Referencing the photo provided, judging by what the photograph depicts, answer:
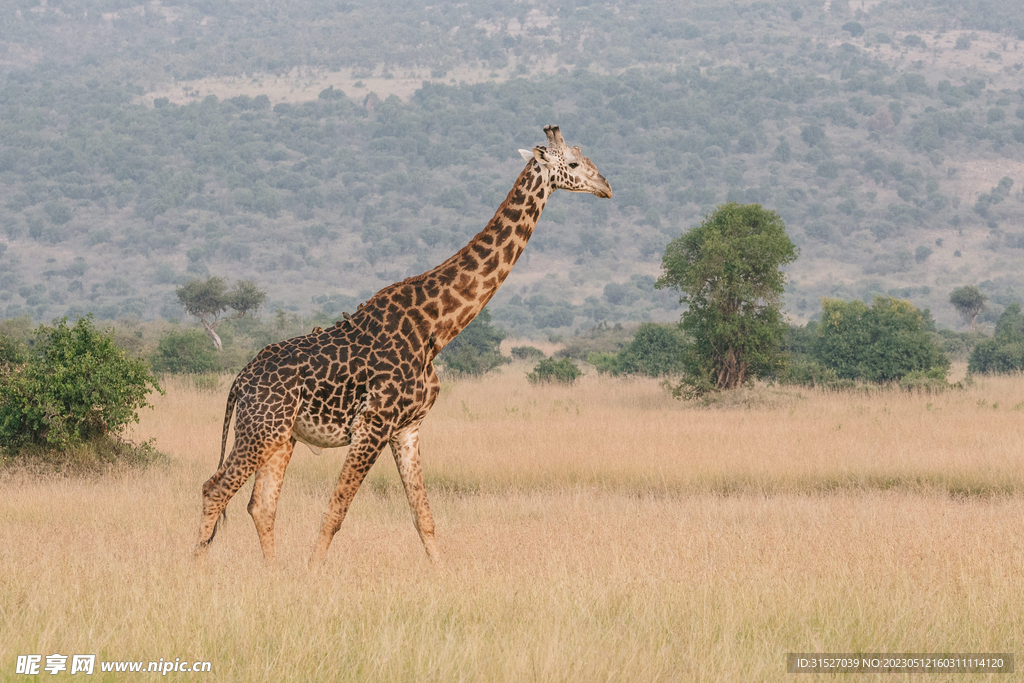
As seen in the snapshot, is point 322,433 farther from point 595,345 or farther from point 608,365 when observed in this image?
point 595,345

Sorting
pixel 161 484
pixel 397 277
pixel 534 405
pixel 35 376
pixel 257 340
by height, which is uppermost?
pixel 35 376

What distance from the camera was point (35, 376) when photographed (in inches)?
575

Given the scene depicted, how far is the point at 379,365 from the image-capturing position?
8.68 meters

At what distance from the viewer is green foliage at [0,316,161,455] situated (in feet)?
47.4

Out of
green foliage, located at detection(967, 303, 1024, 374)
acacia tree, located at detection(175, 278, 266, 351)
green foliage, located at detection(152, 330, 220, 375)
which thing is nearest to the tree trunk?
acacia tree, located at detection(175, 278, 266, 351)

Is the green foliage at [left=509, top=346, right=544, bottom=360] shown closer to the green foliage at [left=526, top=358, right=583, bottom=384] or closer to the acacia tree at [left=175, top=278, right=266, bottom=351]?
the acacia tree at [left=175, top=278, right=266, bottom=351]

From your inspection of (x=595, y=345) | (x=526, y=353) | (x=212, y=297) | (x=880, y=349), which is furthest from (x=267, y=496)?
A: (x=595, y=345)

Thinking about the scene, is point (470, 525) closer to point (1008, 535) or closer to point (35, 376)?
point (1008, 535)

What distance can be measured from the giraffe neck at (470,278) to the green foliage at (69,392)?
6924 millimetres

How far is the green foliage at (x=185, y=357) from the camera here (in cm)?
3038

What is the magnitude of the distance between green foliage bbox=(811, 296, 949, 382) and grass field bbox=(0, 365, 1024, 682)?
1146cm

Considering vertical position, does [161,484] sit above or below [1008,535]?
below

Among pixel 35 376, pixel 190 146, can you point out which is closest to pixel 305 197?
pixel 190 146

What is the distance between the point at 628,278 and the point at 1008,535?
104379 millimetres
